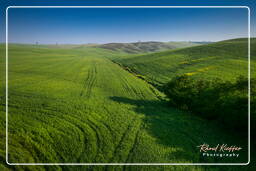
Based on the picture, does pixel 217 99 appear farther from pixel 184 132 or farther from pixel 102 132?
pixel 102 132

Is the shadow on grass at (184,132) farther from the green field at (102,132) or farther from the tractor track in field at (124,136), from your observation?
the tractor track in field at (124,136)

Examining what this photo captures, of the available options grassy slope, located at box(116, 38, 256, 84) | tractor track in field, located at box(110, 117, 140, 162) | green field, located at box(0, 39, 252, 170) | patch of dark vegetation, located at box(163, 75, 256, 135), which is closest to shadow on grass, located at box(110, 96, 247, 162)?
green field, located at box(0, 39, 252, 170)

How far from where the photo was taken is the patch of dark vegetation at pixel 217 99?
9.39 m

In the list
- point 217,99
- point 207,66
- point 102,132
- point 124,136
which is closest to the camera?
point 124,136

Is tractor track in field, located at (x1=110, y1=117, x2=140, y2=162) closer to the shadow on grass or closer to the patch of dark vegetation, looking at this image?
the shadow on grass

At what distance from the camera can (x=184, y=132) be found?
34.8ft

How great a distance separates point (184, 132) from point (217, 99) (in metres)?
4.41

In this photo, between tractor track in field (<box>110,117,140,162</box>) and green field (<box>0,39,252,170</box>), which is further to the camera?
tractor track in field (<box>110,117,140,162</box>)

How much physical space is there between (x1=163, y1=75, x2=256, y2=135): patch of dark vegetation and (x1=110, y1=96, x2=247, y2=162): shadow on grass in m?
0.92

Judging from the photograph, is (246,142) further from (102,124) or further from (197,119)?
(102,124)

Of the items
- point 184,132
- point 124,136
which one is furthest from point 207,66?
point 124,136

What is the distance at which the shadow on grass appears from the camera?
8.52m

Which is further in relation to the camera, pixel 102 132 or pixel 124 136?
pixel 102 132

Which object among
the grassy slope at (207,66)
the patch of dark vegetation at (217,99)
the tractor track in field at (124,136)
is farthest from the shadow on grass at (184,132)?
the grassy slope at (207,66)
